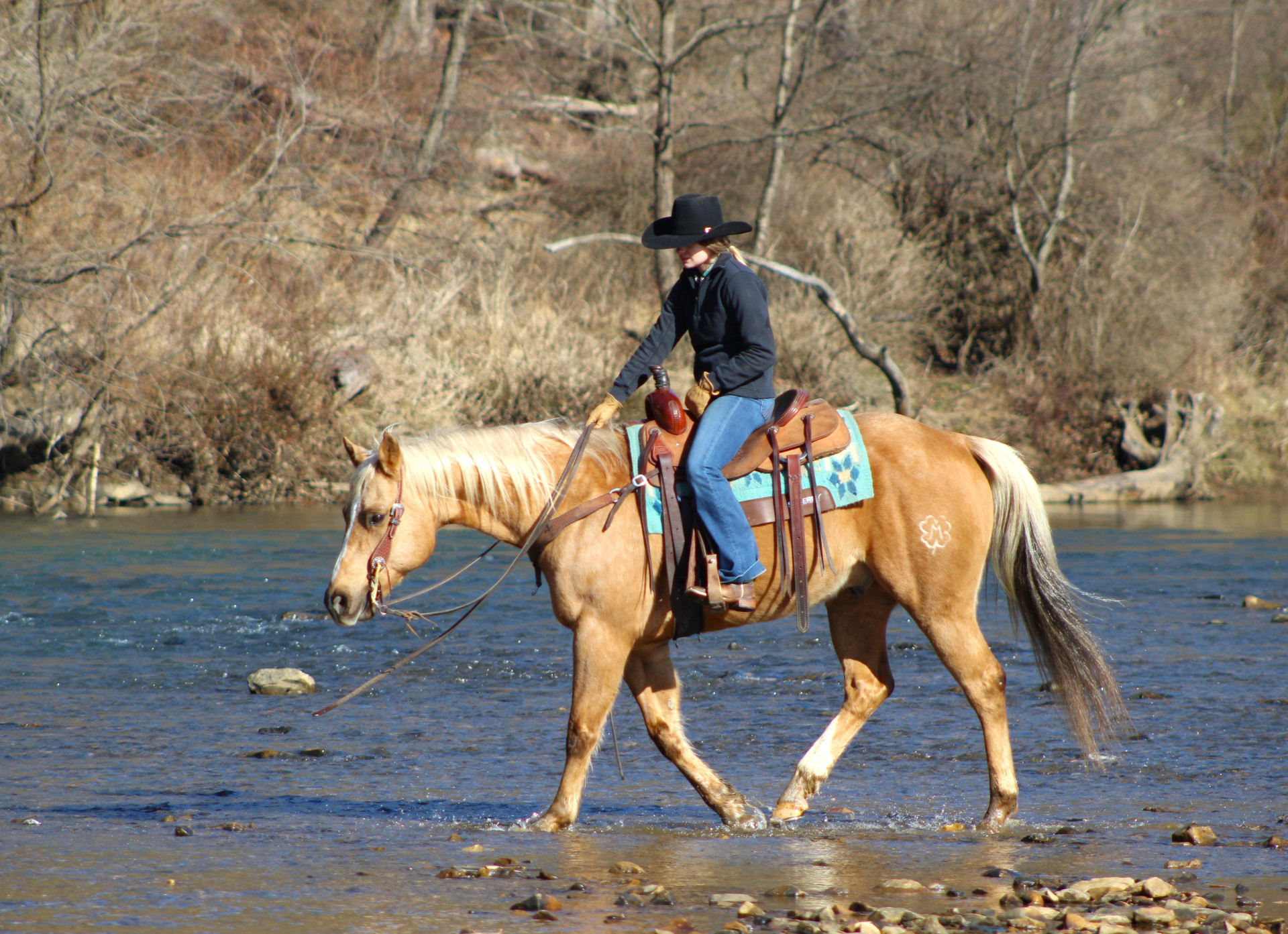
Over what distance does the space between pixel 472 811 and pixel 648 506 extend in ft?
4.96

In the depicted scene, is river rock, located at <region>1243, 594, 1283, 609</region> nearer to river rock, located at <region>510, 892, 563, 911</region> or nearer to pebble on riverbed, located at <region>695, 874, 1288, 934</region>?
pebble on riverbed, located at <region>695, 874, 1288, 934</region>

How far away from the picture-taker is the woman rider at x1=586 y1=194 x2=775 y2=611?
5.60 metres

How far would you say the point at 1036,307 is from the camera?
25859mm

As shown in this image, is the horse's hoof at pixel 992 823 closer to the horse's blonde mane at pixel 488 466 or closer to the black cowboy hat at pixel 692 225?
the horse's blonde mane at pixel 488 466

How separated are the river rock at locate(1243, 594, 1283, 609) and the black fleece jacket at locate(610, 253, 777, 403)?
7.43 m

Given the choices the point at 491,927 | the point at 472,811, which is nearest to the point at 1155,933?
the point at 491,927

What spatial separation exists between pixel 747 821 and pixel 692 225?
245 cm

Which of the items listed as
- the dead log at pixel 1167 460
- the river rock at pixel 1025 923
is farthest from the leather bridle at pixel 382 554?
the dead log at pixel 1167 460

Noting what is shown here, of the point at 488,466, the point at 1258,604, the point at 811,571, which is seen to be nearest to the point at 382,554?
the point at 488,466

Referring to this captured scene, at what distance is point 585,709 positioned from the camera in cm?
548

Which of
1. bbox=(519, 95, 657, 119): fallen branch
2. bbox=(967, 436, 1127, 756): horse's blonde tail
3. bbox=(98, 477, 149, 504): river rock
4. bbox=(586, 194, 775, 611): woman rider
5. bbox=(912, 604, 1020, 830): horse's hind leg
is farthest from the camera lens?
bbox=(519, 95, 657, 119): fallen branch

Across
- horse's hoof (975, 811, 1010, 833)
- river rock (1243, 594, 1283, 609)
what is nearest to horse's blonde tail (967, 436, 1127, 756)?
horse's hoof (975, 811, 1010, 833)

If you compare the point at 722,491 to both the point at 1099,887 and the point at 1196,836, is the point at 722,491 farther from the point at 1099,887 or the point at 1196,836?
the point at 1196,836

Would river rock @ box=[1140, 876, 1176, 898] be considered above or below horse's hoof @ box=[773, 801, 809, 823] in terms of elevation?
above
